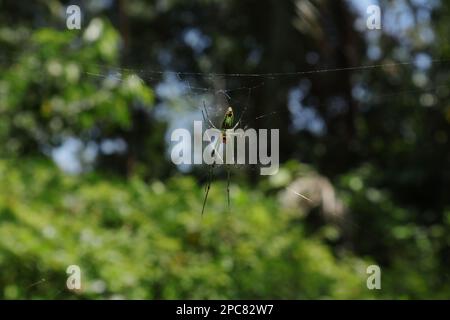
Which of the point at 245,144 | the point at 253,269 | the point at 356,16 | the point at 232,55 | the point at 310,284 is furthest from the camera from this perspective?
the point at 232,55

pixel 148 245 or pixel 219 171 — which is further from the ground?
pixel 219 171

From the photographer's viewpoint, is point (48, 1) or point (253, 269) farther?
point (48, 1)

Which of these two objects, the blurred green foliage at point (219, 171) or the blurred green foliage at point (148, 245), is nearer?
the blurred green foliage at point (148, 245)

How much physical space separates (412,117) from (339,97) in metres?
0.80

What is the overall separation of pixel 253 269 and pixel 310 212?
2.27m

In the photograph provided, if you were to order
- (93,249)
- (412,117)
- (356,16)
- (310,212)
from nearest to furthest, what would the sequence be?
(93,249) < (310,212) < (412,117) < (356,16)

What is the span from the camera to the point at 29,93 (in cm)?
359

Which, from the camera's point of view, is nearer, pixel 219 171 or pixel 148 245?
pixel 148 245

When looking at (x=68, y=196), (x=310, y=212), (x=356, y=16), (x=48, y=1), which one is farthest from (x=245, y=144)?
(x=356, y=16)

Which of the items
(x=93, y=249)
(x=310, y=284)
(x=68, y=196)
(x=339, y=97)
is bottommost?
(x=310, y=284)

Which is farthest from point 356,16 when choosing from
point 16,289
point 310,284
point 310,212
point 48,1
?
point 16,289

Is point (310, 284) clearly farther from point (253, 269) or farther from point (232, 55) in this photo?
point (232, 55)

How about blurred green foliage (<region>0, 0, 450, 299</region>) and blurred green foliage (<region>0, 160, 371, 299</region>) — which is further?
blurred green foliage (<region>0, 0, 450, 299</region>)

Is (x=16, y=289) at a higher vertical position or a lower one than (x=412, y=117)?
lower
